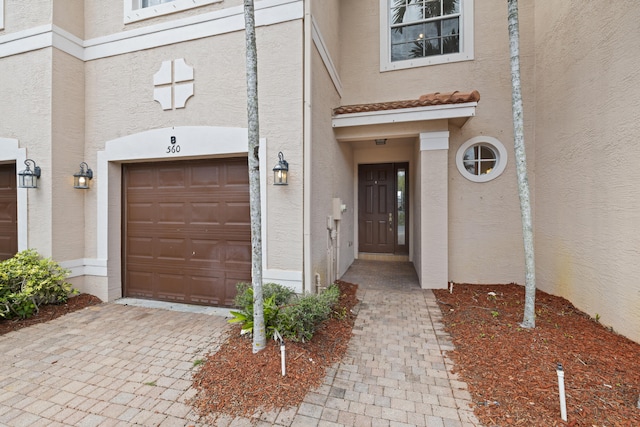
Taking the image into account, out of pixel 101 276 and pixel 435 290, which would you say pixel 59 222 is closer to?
pixel 101 276

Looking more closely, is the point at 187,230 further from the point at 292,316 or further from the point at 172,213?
the point at 292,316

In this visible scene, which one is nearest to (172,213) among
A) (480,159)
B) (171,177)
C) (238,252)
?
(171,177)

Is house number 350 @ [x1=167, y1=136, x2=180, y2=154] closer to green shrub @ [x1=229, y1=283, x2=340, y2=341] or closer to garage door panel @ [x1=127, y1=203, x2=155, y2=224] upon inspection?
garage door panel @ [x1=127, y1=203, x2=155, y2=224]

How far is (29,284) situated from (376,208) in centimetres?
738

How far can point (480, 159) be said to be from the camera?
18.2ft

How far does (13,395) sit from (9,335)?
5.55 feet

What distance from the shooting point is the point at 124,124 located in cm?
465

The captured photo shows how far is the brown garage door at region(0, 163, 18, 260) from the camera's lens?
511cm

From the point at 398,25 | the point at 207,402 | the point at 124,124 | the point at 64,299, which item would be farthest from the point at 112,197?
the point at 398,25

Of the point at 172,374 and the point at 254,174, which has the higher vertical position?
the point at 254,174

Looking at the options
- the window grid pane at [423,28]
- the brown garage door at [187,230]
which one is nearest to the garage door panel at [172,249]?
the brown garage door at [187,230]

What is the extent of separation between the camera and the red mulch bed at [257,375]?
2285 mm

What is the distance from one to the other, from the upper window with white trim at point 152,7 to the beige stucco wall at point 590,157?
5503 millimetres

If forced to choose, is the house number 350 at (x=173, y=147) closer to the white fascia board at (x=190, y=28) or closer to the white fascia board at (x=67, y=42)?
the white fascia board at (x=190, y=28)
